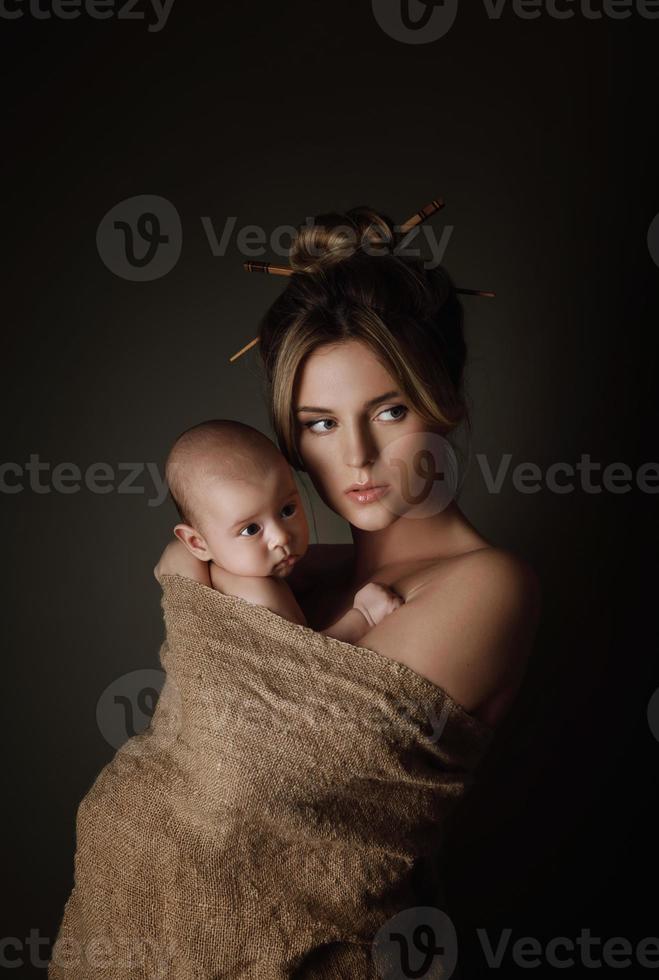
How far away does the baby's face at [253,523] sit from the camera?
1.77 meters

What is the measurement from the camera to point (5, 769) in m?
3.19

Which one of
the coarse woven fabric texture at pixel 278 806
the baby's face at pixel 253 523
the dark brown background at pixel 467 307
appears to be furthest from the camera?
the dark brown background at pixel 467 307

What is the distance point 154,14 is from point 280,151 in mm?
530

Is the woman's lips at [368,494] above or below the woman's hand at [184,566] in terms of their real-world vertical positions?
above

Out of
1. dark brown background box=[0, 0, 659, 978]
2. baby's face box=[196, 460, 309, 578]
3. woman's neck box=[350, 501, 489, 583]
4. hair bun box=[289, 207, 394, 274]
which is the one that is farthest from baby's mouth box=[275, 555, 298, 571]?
dark brown background box=[0, 0, 659, 978]

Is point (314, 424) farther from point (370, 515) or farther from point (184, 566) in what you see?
point (184, 566)

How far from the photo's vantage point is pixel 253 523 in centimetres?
180

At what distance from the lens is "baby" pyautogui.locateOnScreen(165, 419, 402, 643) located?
5.83 feet

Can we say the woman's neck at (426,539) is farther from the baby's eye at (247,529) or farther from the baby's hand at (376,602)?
the baby's eye at (247,529)

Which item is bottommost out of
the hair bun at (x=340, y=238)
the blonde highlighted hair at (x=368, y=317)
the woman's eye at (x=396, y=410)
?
the woman's eye at (x=396, y=410)

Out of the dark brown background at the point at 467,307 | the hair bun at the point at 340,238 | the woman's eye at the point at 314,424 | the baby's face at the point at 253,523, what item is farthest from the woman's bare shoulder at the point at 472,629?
Answer: the dark brown background at the point at 467,307

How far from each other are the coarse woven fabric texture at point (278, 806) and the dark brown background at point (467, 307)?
1.16 metres

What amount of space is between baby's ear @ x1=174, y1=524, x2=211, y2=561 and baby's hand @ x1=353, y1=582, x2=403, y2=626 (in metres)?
0.31

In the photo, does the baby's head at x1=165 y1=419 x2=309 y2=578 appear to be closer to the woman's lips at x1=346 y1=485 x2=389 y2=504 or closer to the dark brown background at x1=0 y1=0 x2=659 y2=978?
the woman's lips at x1=346 y1=485 x2=389 y2=504
